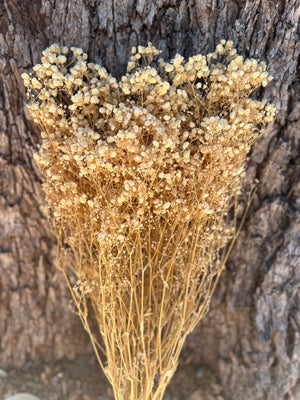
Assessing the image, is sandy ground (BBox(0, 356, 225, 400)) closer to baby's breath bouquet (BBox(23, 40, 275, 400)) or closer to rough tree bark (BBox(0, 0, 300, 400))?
rough tree bark (BBox(0, 0, 300, 400))

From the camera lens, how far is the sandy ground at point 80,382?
5.05 ft

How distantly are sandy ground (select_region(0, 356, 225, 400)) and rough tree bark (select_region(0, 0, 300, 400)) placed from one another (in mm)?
49

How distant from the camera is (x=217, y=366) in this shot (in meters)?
1.63

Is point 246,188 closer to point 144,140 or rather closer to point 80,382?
point 144,140

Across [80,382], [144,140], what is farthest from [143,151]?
[80,382]

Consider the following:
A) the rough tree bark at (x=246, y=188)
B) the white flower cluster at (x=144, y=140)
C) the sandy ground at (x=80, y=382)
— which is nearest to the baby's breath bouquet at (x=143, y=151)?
the white flower cluster at (x=144, y=140)

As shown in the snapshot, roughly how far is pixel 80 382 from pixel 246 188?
1.12 m

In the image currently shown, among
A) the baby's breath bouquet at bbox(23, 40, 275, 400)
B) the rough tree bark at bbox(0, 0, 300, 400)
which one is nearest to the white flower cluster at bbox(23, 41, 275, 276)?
the baby's breath bouquet at bbox(23, 40, 275, 400)

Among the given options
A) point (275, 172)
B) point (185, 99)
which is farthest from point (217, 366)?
point (185, 99)

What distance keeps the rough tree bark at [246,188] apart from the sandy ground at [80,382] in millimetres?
49

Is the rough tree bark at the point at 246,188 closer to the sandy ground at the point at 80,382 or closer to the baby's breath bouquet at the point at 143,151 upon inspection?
the sandy ground at the point at 80,382

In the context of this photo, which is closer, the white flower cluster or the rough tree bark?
the white flower cluster

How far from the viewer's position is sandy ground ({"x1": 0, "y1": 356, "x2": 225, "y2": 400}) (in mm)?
1538

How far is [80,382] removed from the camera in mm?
1586
